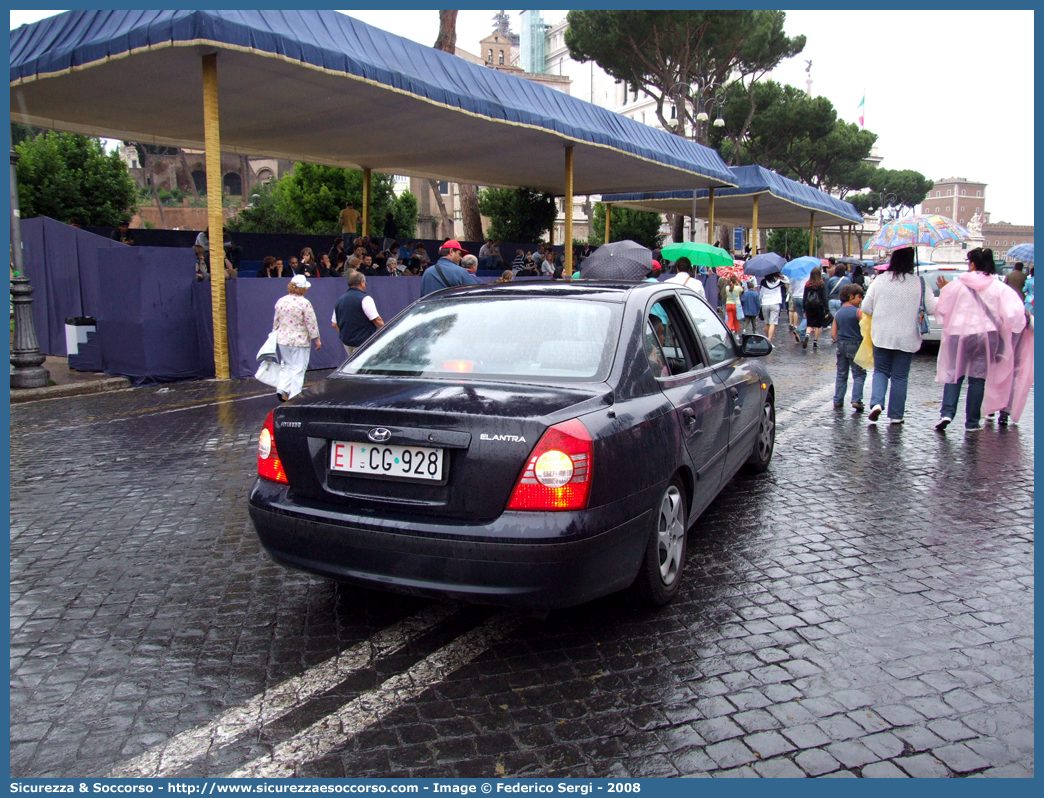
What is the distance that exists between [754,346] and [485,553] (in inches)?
126

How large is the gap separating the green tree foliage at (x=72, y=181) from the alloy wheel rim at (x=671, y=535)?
2343 centimetres

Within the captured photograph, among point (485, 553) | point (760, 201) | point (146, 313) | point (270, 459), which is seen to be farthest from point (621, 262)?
point (760, 201)

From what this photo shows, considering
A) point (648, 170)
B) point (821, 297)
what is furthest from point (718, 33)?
point (821, 297)

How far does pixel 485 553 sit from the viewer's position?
2.96 m

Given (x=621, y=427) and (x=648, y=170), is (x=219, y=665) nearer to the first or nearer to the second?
(x=621, y=427)

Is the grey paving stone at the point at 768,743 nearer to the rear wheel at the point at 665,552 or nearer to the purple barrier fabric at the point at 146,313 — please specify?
→ the rear wheel at the point at 665,552

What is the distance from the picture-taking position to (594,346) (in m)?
3.68

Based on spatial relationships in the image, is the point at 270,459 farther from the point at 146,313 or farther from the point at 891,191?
the point at 891,191

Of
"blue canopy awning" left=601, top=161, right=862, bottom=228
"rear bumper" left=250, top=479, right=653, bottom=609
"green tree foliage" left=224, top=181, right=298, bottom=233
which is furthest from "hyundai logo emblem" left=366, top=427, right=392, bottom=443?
"green tree foliage" left=224, top=181, right=298, bottom=233

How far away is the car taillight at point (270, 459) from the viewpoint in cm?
Answer: 346

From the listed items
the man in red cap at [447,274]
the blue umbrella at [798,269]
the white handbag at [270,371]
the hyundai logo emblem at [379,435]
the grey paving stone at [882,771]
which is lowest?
the grey paving stone at [882,771]

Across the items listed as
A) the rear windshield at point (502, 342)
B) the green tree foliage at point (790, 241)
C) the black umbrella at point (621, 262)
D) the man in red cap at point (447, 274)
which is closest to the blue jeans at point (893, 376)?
the black umbrella at point (621, 262)

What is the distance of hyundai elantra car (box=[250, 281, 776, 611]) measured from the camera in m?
2.99

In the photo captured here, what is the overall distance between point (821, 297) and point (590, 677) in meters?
14.1
